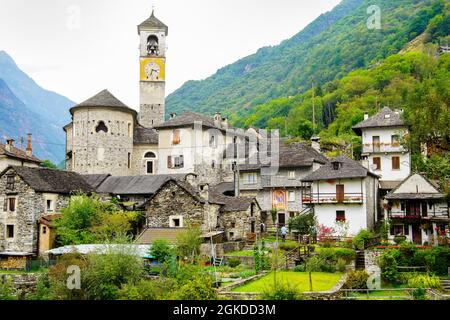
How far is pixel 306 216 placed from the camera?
136 feet

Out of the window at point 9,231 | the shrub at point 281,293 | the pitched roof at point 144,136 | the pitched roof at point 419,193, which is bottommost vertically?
the shrub at point 281,293

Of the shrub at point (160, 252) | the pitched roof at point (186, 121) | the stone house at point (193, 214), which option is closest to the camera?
the shrub at point (160, 252)

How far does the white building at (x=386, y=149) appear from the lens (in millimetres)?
50156

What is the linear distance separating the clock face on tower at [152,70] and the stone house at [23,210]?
36707 mm

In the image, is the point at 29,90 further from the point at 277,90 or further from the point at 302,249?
the point at 302,249

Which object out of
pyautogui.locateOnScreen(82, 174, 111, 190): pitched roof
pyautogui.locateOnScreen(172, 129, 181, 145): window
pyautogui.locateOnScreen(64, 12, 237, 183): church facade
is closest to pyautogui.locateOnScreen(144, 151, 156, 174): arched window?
pyautogui.locateOnScreen(64, 12, 237, 183): church facade

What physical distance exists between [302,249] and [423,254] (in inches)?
304

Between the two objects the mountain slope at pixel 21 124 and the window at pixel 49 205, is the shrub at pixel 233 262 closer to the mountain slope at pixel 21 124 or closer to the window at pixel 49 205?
→ the window at pixel 49 205

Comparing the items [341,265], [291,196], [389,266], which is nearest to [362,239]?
[341,265]

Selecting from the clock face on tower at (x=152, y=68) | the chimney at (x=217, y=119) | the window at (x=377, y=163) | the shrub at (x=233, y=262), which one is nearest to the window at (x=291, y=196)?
the window at (x=377, y=163)

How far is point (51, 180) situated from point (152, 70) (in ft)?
119

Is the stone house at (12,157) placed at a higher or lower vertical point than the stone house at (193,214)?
higher

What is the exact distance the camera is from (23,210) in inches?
1575
